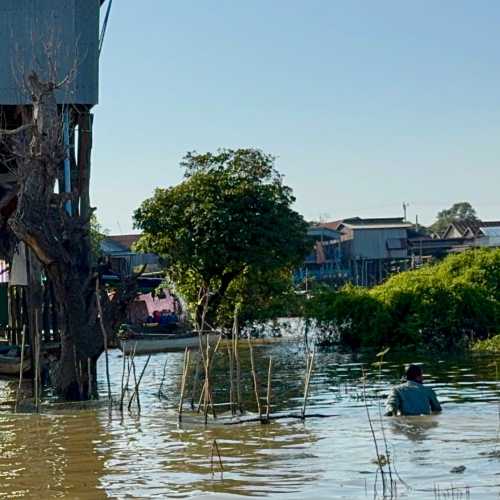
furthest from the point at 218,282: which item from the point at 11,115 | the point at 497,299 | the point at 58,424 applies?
the point at 58,424

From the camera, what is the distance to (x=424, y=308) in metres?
31.1

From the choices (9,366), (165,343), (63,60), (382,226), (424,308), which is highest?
(382,226)

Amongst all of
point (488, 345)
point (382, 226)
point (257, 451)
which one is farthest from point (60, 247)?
point (382, 226)

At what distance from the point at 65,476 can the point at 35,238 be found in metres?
7.27

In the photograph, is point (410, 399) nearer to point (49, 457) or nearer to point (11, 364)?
point (49, 457)

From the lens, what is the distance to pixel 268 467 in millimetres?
11195

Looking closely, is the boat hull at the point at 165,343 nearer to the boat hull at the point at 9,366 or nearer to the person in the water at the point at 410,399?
the boat hull at the point at 9,366

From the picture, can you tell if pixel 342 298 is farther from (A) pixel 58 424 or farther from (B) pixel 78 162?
(A) pixel 58 424

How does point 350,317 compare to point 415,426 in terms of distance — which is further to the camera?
point 350,317

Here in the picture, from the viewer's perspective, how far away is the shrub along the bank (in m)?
30.7

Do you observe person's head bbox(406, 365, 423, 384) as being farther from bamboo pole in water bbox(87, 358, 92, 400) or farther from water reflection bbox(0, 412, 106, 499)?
bamboo pole in water bbox(87, 358, 92, 400)

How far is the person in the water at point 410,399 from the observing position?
46.8 feet

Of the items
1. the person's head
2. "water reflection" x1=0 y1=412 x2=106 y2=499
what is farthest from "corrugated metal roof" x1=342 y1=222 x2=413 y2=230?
the person's head

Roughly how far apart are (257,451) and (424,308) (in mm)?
19481
